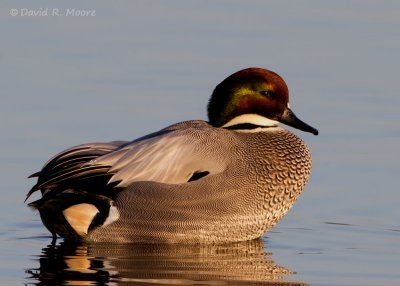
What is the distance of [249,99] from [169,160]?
2.70 ft

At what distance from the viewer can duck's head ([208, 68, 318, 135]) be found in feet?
34.8

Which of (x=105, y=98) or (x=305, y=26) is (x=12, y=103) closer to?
(x=105, y=98)

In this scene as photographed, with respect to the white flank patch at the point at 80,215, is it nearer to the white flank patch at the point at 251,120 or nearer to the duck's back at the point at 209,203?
the duck's back at the point at 209,203

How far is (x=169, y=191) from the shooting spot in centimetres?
1018

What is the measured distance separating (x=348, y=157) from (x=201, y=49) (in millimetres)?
3060

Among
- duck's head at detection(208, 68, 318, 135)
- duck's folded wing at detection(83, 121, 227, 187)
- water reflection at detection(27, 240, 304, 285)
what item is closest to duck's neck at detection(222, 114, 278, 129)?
duck's head at detection(208, 68, 318, 135)

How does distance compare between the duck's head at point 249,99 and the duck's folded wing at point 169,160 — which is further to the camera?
the duck's head at point 249,99

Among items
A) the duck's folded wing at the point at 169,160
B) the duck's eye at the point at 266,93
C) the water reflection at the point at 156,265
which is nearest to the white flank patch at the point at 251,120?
the duck's eye at the point at 266,93

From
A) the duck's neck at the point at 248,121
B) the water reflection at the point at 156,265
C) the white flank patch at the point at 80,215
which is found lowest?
the water reflection at the point at 156,265

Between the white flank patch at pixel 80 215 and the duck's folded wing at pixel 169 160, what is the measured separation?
0.25 meters

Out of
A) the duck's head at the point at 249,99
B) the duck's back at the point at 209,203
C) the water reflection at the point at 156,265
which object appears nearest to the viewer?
the water reflection at the point at 156,265

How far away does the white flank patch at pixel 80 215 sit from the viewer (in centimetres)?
1023

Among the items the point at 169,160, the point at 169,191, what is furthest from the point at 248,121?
the point at 169,191

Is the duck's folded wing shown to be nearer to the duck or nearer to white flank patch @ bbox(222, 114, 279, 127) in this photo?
the duck
